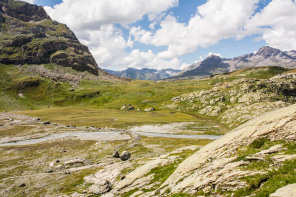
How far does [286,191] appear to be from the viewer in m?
15.3

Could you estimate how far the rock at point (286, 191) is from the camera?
1474cm

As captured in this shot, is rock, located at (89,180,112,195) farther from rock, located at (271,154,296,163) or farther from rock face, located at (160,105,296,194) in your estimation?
rock, located at (271,154,296,163)

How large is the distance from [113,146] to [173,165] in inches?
2015

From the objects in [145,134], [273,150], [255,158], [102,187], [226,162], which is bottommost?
[145,134]

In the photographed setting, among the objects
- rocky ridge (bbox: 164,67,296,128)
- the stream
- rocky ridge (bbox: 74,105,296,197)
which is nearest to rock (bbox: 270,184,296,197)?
rocky ridge (bbox: 74,105,296,197)

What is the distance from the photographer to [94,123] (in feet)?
474

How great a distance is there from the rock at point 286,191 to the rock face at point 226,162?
3.13 m

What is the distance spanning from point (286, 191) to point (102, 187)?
32.4 metres

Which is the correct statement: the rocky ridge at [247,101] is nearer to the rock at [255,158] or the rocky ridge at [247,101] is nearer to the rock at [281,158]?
the rock at [255,158]

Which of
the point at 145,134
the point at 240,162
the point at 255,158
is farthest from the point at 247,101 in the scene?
the point at 240,162

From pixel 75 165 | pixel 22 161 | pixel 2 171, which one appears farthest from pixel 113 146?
pixel 2 171

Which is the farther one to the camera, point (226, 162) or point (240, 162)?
point (226, 162)

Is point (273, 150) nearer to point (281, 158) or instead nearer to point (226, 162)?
point (281, 158)

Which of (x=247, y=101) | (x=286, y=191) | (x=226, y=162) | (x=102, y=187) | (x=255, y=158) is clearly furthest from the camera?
(x=247, y=101)
